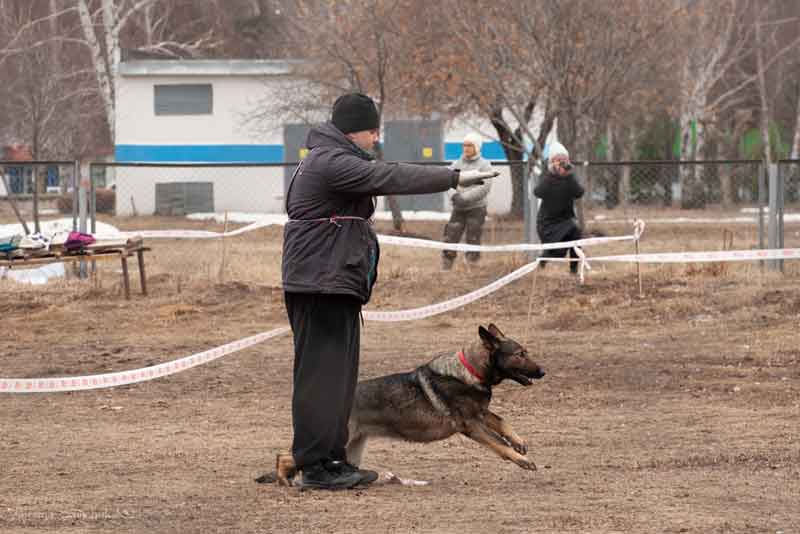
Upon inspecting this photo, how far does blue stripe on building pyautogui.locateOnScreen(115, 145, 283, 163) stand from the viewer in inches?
1384

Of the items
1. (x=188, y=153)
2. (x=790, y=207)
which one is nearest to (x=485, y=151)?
(x=188, y=153)

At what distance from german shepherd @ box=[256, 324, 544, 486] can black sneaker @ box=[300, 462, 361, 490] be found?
0.29 meters

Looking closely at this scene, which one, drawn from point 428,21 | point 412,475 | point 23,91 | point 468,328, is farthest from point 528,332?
point 23,91

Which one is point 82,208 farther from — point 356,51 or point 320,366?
point 320,366

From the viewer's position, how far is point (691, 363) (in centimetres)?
1144

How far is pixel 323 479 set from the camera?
682cm

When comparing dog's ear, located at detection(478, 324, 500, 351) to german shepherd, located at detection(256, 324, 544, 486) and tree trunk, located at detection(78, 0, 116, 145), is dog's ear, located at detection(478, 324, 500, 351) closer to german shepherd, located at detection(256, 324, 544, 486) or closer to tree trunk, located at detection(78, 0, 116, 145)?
german shepherd, located at detection(256, 324, 544, 486)

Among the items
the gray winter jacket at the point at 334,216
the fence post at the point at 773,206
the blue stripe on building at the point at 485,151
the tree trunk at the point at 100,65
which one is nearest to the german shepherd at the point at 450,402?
the gray winter jacket at the point at 334,216

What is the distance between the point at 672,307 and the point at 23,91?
2125cm

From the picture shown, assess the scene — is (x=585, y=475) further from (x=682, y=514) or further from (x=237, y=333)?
(x=237, y=333)

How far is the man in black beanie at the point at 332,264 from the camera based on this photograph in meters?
6.45

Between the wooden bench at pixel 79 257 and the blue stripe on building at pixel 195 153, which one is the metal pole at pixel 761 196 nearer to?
the wooden bench at pixel 79 257

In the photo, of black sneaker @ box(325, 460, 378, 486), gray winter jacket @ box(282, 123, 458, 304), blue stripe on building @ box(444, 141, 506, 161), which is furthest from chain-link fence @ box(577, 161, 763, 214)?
gray winter jacket @ box(282, 123, 458, 304)

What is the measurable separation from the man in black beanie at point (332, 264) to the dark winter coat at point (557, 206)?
30.6 ft
